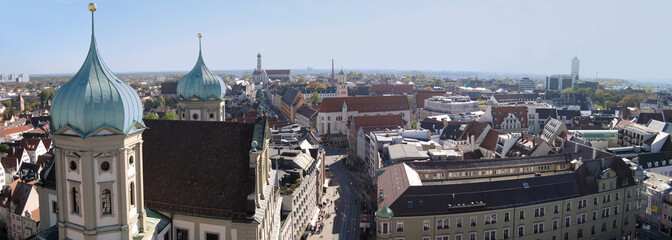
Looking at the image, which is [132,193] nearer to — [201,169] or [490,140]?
[201,169]

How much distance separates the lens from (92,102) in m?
29.4

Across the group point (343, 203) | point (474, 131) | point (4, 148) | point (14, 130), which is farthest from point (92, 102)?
point (14, 130)

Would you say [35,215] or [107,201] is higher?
[107,201]

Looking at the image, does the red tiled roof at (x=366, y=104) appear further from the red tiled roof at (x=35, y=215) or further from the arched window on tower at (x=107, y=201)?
the arched window on tower at (x=107, y=201)

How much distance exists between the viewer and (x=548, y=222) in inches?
2462

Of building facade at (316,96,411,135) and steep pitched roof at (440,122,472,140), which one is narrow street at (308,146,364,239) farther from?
building facade at (316,96,411,135)

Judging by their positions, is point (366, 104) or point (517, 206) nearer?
point (517, 206)

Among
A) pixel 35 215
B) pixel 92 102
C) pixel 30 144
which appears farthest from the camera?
pixel 30 144

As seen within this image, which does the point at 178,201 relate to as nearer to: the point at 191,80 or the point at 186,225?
the point at 186,225

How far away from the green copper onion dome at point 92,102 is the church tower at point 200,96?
81.3 feet

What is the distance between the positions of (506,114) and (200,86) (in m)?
96.2

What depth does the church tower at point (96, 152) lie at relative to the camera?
2955 centimetres

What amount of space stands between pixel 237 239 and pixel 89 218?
9260mm

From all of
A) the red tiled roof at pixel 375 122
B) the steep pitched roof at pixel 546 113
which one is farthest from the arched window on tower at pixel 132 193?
the steep pitched roof at pixel 546 113
